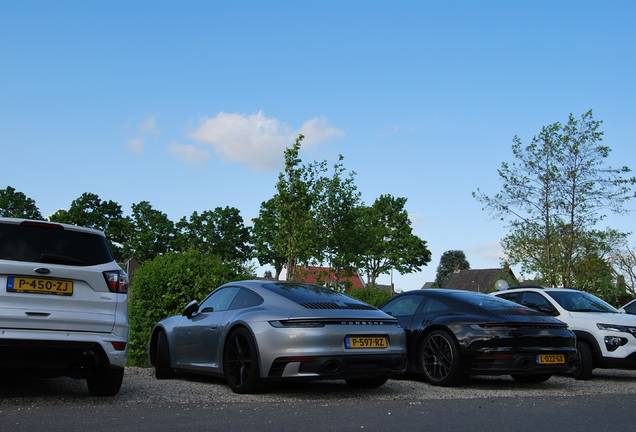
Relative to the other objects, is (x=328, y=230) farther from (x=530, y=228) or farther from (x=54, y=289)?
(x=54, y=289)

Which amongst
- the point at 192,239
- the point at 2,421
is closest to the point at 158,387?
the point at 2,421

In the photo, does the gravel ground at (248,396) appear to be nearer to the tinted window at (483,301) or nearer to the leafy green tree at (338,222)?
the tinted window at (483,301)

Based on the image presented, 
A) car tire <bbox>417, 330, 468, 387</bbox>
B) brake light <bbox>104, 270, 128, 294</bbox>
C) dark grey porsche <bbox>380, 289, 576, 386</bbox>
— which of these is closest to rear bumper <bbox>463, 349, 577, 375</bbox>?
dark grey porsche <bbox>380, 289, 576, 386</bbox>

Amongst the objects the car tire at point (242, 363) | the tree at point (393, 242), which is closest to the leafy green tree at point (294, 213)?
the car tire at point (242, 363)

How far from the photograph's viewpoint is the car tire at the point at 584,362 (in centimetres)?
984

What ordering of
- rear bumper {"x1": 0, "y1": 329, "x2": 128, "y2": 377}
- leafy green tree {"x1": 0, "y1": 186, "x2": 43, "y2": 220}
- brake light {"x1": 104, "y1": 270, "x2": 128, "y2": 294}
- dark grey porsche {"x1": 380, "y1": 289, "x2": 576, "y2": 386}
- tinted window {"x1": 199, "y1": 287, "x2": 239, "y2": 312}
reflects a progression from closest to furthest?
1. rear bumper {"x1": 0, "y1": 329, "x2": 128, "y2": 377}
2. brake light {"x1": 104, "y1": 270, "x2": 128, "y2": 294}
3. tinted window {"x1": 199, "y1": 287, "x2": 239, "y2": 312}
4. dark grey porsche {"x1": 380, "y1": 289, "x2": 576, "y2": 386}
5. leafy green tree {"x1": 0, "y1": 186, "x2": 43, "y2": 220}

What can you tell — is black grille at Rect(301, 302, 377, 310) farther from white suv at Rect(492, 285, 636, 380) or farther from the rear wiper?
white suv at Rect(492, 285, 636, 380)

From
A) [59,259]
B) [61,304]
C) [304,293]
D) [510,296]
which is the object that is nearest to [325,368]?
[304,293]

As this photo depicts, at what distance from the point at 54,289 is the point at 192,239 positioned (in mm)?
72694

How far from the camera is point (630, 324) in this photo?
9906 mm

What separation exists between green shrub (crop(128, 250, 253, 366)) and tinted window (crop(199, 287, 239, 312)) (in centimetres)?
296

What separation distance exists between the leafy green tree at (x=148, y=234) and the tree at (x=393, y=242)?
88.1 feet

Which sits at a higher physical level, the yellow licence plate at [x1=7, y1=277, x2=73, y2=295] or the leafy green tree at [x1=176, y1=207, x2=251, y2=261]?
the leafy green tree at [x1=176, y1=207, x2=251, y2=261]

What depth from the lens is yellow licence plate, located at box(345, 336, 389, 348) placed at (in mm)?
6641
